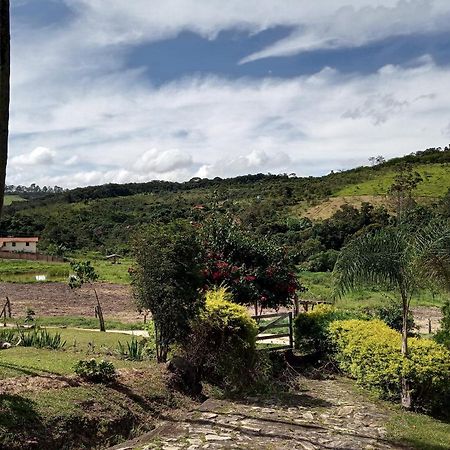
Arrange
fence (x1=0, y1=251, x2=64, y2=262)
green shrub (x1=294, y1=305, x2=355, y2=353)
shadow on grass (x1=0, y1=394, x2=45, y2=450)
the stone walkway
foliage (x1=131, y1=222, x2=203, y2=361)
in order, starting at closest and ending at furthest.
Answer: shadow on grass (x1=0, y1=394, x2=45, y2=450) < the stone walkway < foliage (x1=131, y1=222, x2=203, y2=361) < green shrub (x1=294, y1=305, x2=355, y2=353) < fence (x1=0, y1=251, x2=64, y2=262)

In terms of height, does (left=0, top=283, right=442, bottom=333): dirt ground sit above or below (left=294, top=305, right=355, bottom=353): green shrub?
below

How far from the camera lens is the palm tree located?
393 inches

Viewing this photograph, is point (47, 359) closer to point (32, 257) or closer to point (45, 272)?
point (45, 272)

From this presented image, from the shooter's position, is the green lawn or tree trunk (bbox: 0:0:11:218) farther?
the green lawn

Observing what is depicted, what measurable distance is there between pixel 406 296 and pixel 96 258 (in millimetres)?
57531

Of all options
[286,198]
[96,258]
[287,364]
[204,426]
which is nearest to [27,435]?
[204,426]

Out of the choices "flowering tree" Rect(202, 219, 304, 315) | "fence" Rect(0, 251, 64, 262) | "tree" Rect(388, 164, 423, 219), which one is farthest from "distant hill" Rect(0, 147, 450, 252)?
"flowering tree" Rect(202, 219, 304, 315)

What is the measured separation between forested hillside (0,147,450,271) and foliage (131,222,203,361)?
36852 mm

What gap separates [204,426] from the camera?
314 inches

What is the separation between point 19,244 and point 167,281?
218ft

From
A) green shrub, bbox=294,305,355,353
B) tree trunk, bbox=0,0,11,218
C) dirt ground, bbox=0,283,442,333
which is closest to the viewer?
tree trunk, bbox=0,0,11,218

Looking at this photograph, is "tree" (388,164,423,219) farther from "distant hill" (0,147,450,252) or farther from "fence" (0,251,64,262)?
"fence" (0,251,64,262)

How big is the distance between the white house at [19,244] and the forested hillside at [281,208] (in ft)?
8.78

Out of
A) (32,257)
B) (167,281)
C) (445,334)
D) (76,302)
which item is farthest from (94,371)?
(32,257)
